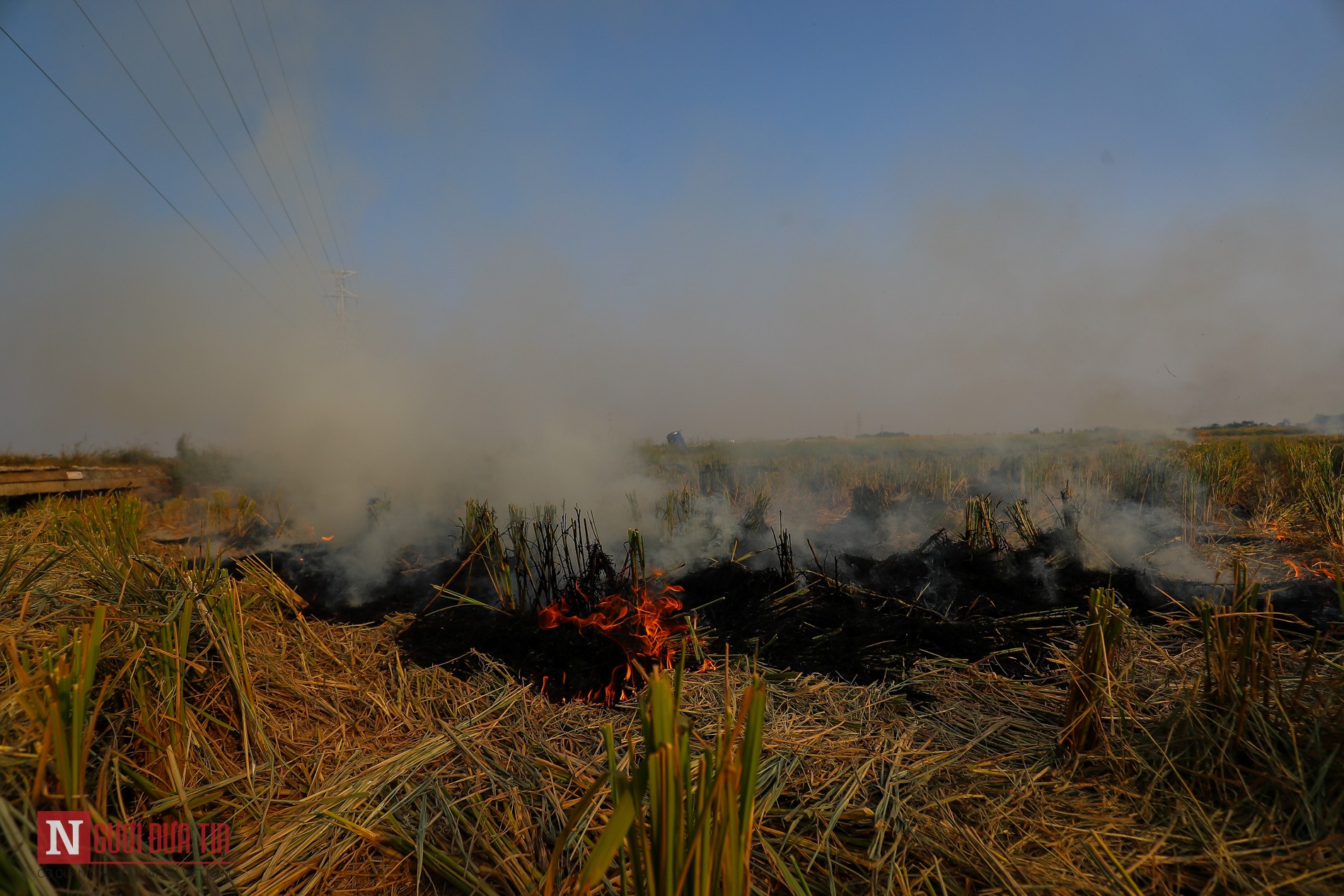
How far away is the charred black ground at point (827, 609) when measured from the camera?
4133 millimetres

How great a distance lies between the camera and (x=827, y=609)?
4.93 metres

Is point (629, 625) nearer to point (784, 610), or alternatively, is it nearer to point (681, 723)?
point (784, 610)

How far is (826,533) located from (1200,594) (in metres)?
4.80

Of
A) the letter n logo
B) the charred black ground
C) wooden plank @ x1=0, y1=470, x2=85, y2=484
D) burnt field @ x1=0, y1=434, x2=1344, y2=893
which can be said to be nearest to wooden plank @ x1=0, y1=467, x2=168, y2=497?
wooden plank @ x1=0, y1=470, x2=85, y2=484

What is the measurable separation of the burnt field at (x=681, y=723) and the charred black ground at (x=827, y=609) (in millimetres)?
33

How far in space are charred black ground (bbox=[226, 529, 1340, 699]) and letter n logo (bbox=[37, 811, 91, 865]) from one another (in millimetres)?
2393

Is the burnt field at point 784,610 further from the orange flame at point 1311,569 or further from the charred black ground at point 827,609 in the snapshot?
the orange flame at point 1311,569

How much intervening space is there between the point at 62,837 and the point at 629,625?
3.05 metres

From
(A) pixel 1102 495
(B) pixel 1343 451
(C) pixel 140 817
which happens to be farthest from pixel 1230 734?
(B) pixel 1343 451

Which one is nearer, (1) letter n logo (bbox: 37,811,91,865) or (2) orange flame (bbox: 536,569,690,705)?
(1) letter n logo (bbox: 37,811,91,865)

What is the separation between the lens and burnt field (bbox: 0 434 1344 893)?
5.91ft

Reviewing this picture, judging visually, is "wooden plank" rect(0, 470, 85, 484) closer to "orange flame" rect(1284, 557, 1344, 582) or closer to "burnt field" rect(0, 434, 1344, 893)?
"burnt field" rect(0, 434, 1344, 893)

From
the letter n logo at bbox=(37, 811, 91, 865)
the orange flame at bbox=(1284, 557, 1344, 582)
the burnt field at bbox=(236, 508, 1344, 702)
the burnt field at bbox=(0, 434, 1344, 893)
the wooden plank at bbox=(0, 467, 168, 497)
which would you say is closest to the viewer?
the letter n logo at bbox=(37, 811, 91, 865)

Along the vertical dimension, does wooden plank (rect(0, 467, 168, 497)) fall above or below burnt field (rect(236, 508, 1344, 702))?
above
